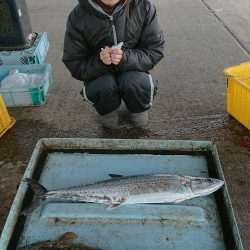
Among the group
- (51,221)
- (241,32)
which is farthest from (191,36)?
(51,221)

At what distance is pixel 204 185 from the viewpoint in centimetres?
238

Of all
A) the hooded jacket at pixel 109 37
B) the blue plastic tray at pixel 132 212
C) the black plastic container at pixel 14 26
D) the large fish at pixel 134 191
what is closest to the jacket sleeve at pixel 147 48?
the hooded jacket at pixel 109 37

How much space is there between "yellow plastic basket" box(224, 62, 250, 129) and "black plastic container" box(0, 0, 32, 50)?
102 inches

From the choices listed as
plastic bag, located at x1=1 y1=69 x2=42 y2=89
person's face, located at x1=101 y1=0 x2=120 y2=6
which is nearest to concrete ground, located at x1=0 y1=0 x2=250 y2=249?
plastic bag, located at x1=1 y1=69 x2=42 y2=89

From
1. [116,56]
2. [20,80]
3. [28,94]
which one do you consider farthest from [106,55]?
[20,80]

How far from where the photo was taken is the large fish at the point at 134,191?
7.76 ft

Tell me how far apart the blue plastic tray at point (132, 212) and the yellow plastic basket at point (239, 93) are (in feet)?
2.14

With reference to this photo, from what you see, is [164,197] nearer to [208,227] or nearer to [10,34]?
[208,227]

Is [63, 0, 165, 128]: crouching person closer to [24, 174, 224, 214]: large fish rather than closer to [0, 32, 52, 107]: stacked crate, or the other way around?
[0, 32, 52, 107]: stacked crate

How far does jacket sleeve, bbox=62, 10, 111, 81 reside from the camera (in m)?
3.18

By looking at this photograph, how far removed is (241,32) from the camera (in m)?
5.30

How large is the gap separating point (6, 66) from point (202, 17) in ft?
11.1

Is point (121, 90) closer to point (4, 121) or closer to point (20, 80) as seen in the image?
point (4, 121)

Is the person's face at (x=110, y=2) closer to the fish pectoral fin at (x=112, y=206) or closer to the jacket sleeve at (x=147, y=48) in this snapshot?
the jacket sleeve at (x=147, y=48)
